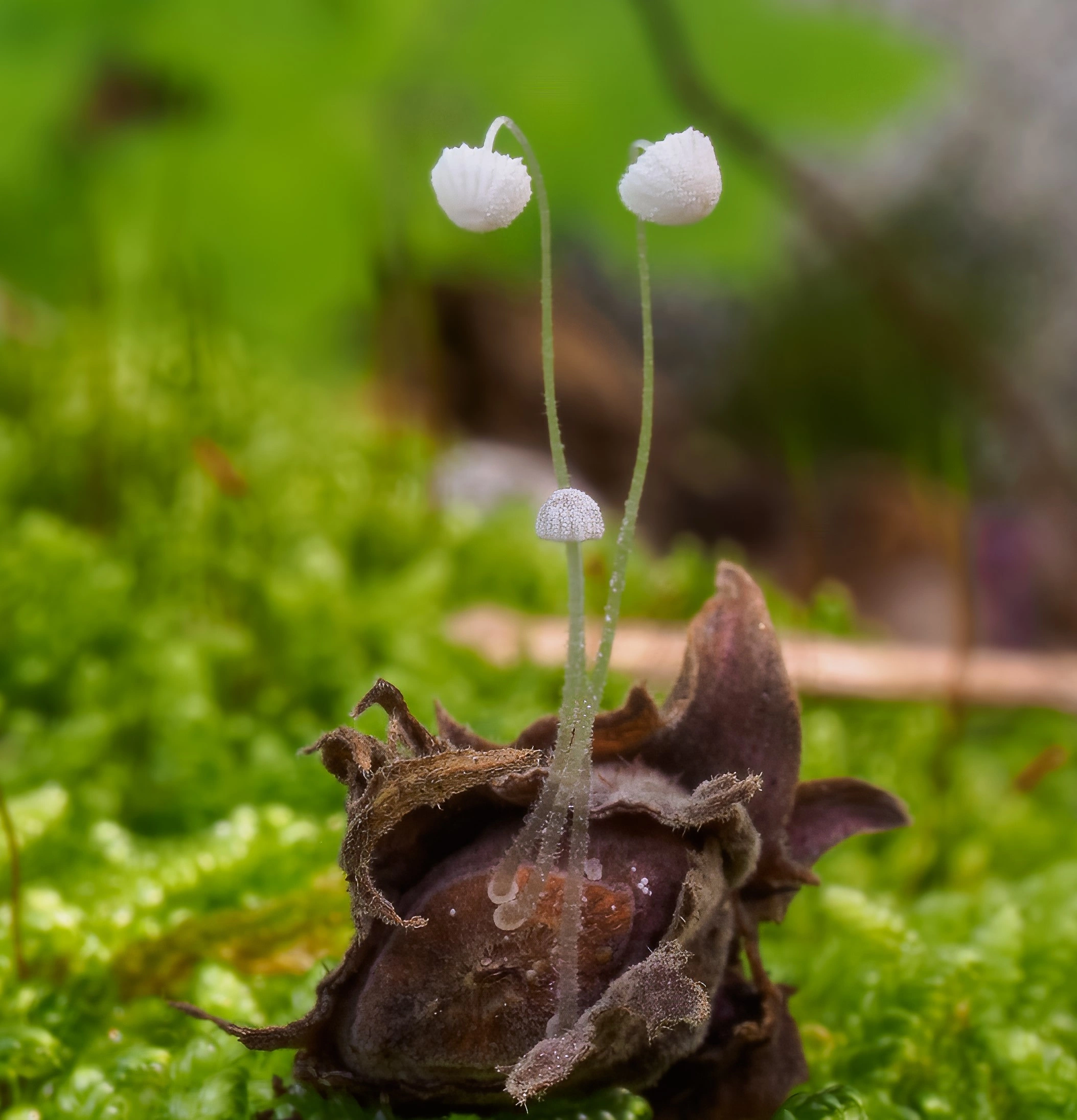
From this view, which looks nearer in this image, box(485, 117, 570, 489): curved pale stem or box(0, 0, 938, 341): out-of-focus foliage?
box(485, 117, 570, 489): curved pale stem

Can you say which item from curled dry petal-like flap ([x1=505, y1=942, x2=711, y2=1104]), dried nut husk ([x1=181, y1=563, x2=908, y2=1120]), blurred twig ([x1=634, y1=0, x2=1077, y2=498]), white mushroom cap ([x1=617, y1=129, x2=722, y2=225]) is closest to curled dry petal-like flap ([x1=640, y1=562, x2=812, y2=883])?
dried nut husk ([x1=181, y1=563, x2=908, y2=1120])

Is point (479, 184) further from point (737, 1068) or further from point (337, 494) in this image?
point (337, 494)

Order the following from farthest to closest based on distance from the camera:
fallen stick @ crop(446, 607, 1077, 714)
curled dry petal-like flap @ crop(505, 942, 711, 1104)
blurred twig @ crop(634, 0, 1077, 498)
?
blurred twig @ crop(634, 0, 1077, 498)
fallen stick @ crop(446, 607, 1077, 714)
curled dry petal-like flap @ crop(505, 942, 711, 1104)

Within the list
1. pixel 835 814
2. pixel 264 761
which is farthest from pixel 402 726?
pixel 264 761

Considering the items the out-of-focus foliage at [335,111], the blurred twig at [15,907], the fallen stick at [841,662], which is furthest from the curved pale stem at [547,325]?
the out-of-focus foliage at [335,111]

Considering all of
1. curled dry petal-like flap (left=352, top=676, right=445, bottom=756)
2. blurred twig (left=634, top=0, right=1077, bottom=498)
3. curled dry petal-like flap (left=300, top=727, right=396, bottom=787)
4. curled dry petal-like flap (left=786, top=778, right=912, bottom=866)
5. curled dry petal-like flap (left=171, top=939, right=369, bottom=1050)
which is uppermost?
blurred twig (left=634, top=0, right=1077, bottom=498)

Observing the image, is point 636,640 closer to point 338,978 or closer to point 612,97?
point 338,978

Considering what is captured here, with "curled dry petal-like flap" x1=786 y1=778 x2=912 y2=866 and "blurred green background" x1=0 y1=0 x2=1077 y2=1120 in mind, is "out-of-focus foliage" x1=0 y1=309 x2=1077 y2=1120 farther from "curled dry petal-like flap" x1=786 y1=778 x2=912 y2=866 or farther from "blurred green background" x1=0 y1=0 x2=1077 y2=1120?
"curled dry petal-like flap" x1=786 y1=778 x2=912 y2=866
